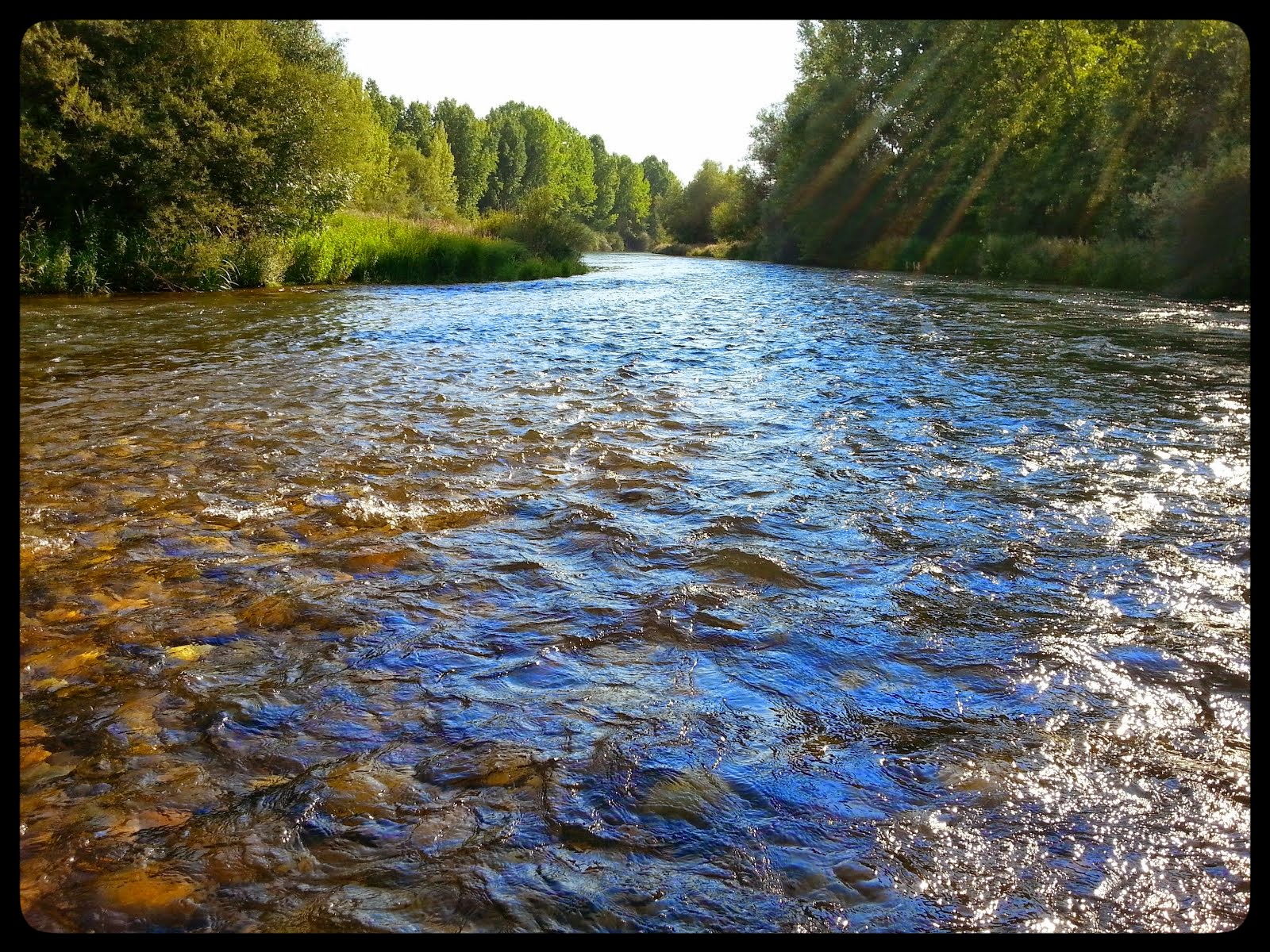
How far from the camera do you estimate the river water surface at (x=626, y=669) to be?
2.09 m

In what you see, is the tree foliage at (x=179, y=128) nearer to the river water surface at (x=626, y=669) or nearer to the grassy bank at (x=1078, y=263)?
the river water surface at (x=626, y=669)

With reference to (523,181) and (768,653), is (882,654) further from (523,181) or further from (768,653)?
(523,181)

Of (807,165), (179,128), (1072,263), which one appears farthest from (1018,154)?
(179,128)

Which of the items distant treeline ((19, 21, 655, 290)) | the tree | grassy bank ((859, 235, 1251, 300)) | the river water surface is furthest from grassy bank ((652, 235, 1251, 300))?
the tree

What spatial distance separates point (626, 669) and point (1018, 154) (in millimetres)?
36470

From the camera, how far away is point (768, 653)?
11.0 feet

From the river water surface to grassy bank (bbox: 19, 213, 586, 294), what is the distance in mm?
6955

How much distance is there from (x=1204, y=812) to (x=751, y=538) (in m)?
2.57

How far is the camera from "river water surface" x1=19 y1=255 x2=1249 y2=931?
209 centimetres

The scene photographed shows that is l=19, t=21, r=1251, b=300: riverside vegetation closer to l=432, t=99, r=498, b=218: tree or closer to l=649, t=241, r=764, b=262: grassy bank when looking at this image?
l=649, t=241, r=764, b=262: grassy bank

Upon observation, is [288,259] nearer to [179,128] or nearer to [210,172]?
[210,172]

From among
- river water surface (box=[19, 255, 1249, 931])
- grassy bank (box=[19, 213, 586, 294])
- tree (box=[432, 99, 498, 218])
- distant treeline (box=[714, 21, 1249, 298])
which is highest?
tree (box=[432, 99, 498, 218])
